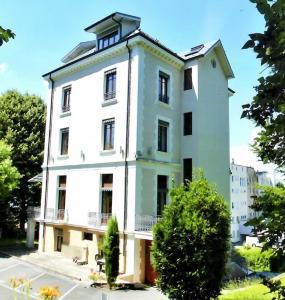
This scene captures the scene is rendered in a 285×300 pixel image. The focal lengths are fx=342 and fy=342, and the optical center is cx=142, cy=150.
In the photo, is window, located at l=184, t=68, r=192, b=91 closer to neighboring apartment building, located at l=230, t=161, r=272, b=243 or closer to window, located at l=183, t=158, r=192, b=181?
window, located at l=183, t=158, r=192, b=181

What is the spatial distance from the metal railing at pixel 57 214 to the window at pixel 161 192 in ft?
23.8

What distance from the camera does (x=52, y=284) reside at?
19016mm

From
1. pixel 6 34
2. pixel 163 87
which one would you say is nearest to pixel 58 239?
pixel 163 87

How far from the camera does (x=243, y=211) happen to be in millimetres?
66562

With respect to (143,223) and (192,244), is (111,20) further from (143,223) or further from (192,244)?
(192,244)

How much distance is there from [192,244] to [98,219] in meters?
10.6

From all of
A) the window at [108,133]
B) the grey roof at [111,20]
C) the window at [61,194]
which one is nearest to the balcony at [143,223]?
the window at [108,133]

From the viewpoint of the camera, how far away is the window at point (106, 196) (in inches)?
886

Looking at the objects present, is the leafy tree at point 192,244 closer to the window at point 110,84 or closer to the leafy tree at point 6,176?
the window at point 110,84

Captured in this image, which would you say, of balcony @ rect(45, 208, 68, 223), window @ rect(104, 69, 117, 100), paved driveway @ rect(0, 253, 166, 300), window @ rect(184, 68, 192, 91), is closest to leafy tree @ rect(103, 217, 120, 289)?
paved driveway @ rect(0, 253, 166, 300)

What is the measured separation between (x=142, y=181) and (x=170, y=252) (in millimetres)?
8205

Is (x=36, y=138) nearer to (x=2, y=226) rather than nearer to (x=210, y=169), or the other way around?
(x=2, y=226)

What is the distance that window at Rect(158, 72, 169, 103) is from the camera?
2392 cm

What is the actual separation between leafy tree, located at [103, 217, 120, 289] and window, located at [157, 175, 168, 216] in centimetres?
403
